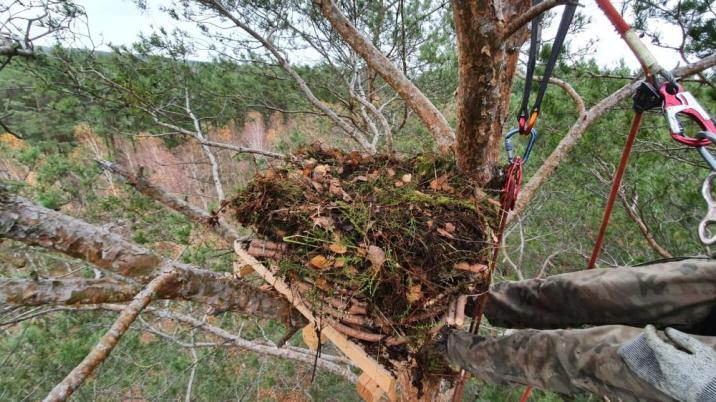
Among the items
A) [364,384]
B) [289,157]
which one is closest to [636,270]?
[364,384]

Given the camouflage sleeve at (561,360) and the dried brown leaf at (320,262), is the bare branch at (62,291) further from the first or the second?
the camouflage sleeve at (561,360)

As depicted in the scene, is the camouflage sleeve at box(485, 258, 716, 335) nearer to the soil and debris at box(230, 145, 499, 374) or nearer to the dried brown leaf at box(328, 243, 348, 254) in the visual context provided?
the soil and debris at box(230, 145, 499, 374)

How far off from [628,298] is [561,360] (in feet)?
1.07

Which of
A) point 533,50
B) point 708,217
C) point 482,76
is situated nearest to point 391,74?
point 533,50

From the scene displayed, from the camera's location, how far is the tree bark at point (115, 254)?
100 cm

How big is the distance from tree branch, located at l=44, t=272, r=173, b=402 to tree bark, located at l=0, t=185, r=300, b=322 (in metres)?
0.08

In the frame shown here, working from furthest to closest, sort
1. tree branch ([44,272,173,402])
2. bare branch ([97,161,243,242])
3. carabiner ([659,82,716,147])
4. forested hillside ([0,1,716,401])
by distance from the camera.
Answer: forested hillside ([0,1,716,401]) < bare branch ([97,161,243,242]) < carabiner ([659,82,716,147]) < tree branch ([44,272,173,402])

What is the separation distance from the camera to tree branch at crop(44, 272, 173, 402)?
81 centimetres

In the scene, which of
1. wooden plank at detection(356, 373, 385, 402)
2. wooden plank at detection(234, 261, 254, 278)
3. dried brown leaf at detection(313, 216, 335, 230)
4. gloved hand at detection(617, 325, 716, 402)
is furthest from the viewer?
wooden plank at detection(234, 261, 254, 278)

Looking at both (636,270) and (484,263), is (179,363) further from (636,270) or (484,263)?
(636,270)

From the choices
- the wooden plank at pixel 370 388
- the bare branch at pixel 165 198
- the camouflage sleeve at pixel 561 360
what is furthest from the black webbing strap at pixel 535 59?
the bare branch at pixel 165 198

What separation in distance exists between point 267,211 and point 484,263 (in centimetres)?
83

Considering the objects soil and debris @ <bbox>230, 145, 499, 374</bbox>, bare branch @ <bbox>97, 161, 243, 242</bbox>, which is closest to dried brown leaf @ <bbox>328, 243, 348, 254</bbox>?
soil and debris @ <bbox>230, 145, 499, 374</bbox>

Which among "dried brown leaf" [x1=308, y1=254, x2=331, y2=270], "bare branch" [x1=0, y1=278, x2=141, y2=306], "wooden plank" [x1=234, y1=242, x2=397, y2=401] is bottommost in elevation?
"wooden plank" [x1=234, y1=242, x2=397, y2=401]
